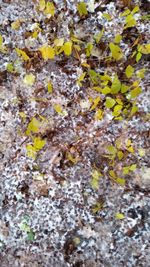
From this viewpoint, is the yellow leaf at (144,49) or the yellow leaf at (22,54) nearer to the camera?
the yellow leaf at (144,49)

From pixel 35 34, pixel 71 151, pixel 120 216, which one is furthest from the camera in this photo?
pixel 35 34

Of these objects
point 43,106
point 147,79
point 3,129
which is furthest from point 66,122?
point 147,79

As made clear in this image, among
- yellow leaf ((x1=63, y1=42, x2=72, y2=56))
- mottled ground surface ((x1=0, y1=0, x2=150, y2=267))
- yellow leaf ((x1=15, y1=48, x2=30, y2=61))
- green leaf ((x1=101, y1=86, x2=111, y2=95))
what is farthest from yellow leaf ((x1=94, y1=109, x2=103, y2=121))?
yellow leaf ((x1=15, y1=48, x2=30, y2=61))

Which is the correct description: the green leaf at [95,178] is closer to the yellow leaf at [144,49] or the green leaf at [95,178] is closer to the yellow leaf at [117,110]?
the yellow leaf at [117,110]

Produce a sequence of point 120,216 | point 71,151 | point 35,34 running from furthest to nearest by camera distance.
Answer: point 35,34, point 71,151, point 120,216

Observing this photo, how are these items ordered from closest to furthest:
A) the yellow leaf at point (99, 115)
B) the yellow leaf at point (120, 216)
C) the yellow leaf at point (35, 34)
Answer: the yellow leaf at point (120, 216) < the yellow leaf at point (99, 115) < the yellow leaf at point (35, 34)

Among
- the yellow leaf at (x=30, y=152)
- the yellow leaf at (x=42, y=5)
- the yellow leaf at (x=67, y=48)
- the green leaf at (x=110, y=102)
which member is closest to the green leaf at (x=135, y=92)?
the green leaf at (x=110, y=102)

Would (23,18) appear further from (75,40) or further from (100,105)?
→ (100,105)

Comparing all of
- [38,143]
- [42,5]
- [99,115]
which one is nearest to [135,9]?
[42,5]

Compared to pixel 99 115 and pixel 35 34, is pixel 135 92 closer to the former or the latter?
pixel 99 115
